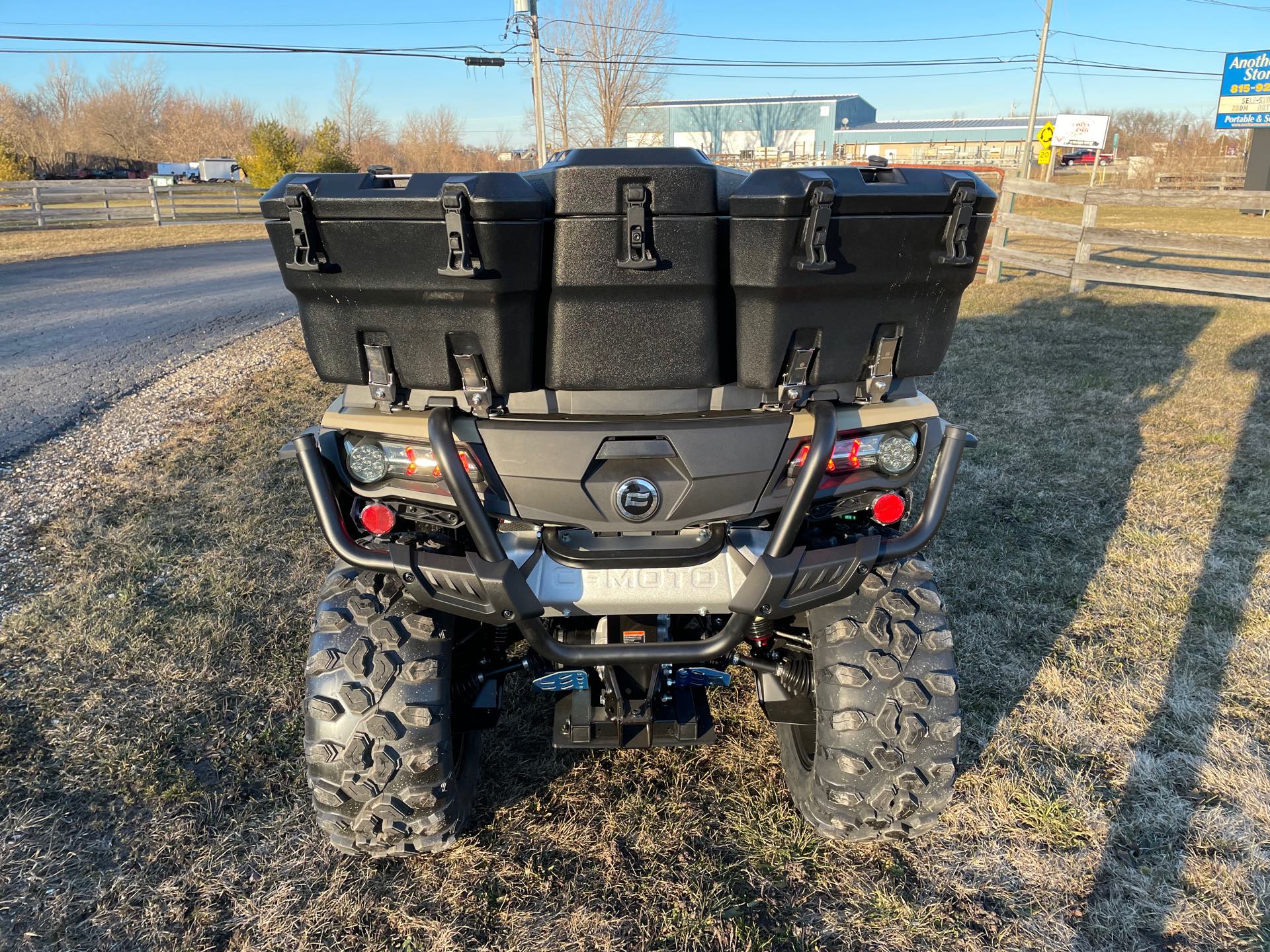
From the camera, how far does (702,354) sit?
213cm

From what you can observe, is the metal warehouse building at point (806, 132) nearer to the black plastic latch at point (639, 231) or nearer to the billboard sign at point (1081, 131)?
the billboard sign at point (1081, 131)

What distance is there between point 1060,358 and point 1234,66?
30.5m

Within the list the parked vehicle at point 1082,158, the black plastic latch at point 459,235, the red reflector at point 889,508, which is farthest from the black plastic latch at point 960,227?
the parked vehicle at point 1082,158

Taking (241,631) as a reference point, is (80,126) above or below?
above

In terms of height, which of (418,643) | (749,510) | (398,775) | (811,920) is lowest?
(811,920)

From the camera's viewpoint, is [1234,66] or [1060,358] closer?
[1060,358]

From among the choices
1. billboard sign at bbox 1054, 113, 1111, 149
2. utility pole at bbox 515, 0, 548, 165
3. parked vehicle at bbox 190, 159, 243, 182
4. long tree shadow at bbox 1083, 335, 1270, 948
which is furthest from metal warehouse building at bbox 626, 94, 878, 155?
long tree shadow at bbox 1083, 335, 1270, 948

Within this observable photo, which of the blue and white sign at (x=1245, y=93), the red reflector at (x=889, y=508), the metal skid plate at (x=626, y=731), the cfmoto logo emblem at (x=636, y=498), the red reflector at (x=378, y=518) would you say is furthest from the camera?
the blue and white sign at (x=1245, y=93)

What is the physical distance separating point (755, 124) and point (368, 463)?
74215 millimetres

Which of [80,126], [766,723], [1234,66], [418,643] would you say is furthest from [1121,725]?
[80,126]

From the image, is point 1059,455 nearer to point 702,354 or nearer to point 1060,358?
point 1060,358

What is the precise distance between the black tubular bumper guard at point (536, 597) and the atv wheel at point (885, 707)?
24cm

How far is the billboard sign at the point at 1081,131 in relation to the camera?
119 feet

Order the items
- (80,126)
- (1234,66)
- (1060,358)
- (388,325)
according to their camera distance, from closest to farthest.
Answer: (388,325) → (1060,358) → (1234,66) → (80,126)
